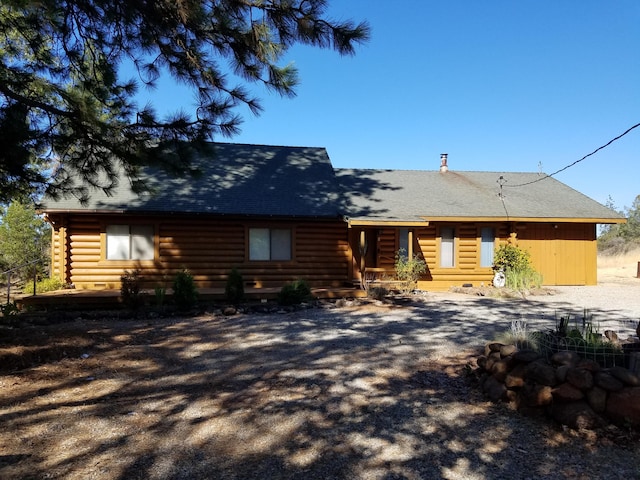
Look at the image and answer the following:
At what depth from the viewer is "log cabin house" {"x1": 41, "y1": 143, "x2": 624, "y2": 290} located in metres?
12.7

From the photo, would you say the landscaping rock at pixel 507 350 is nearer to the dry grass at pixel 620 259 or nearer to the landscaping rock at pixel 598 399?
the landscaping rock at pixel 598 399

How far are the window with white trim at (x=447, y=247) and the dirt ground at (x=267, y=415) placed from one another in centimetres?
825

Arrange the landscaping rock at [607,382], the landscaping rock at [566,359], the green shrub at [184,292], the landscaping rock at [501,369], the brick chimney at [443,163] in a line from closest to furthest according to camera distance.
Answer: the landscaping rock at [607,382] < the landscaping rock at [566,359] < the landscaping rock at [501,369] < the green shrub at [184,292] < the brick chimney at [443,163]

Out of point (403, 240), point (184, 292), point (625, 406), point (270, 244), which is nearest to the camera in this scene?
point (625, 406)

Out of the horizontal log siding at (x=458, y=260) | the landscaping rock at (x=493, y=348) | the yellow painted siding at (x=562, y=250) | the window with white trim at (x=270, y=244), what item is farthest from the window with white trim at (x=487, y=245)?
the landscaping rock at (x=493, y=348)

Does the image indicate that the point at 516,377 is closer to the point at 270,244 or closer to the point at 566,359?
the point at 566,359

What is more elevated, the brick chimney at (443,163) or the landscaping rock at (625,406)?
the brick chimney at (443,163)

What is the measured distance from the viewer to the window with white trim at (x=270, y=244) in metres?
13.6

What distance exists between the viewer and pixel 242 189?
14.1 m

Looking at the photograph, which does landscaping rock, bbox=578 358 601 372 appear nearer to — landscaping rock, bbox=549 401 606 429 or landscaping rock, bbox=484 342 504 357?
landscaping rock, bbox=549 401 606 429

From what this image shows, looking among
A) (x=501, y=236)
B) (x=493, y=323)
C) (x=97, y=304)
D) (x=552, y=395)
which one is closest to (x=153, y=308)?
(x=97, y=304)

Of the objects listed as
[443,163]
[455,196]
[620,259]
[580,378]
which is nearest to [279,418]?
[580,378]

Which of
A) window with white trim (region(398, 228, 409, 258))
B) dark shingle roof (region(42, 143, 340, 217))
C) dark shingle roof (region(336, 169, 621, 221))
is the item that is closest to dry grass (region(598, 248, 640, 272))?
dark shingle roof (region(336, 169, 621, 221))

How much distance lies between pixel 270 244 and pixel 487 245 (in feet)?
26.0
